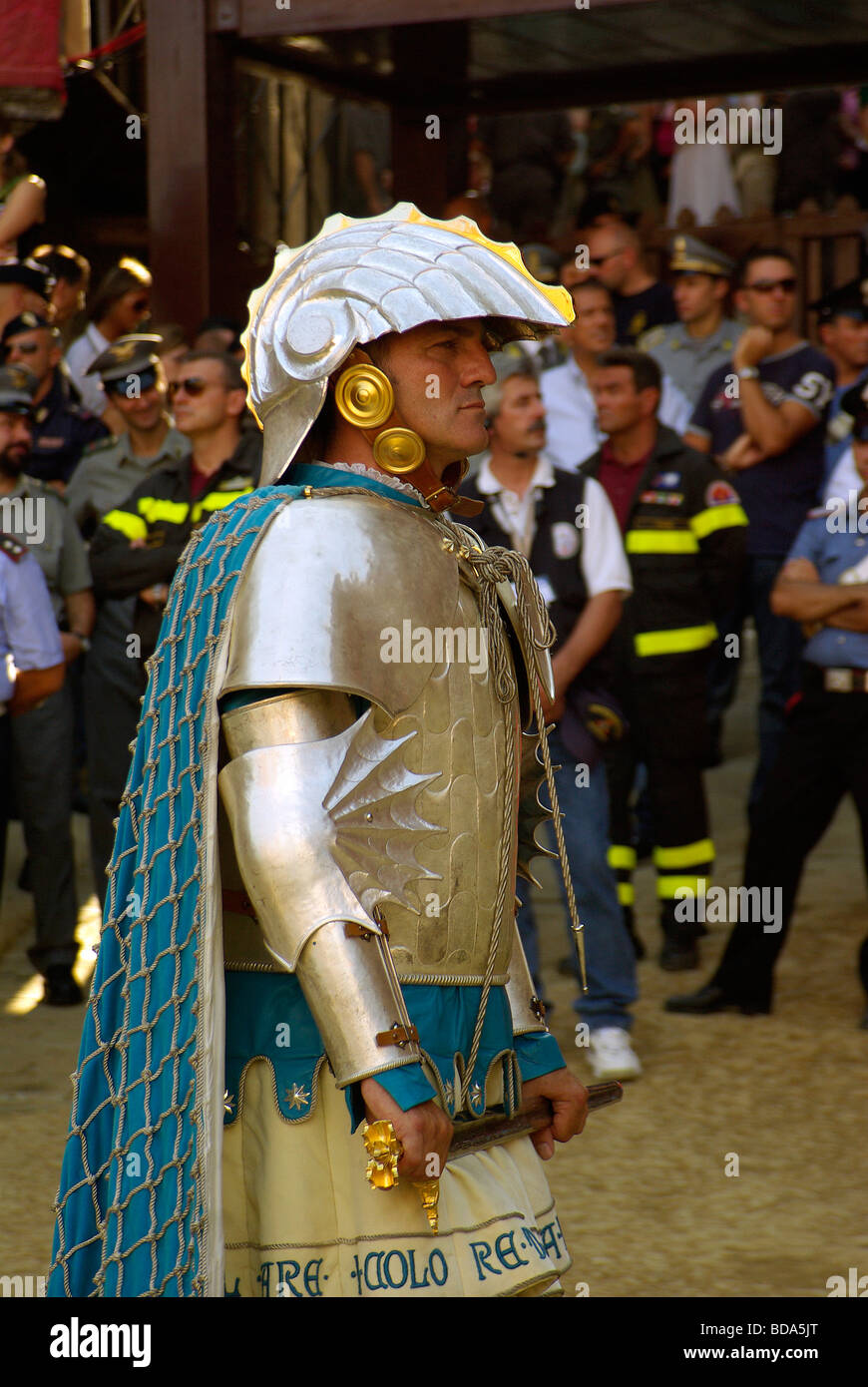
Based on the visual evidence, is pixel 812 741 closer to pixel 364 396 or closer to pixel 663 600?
pixel 663 600

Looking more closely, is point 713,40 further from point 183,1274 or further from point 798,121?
point 183,1274

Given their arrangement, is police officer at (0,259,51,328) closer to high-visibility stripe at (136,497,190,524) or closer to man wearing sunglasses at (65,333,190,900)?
man wearing sunglasses at (65,333,190,900)

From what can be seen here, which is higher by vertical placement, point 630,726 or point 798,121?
point 798,121

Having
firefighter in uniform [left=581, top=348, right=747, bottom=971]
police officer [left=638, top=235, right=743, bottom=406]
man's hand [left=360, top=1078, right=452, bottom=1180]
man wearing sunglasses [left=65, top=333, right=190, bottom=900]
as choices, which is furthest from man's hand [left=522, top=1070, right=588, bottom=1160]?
police officer [left=638, top=235, right=743, bottom=406]

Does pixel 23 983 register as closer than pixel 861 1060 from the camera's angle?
No

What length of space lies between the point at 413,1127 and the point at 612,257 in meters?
6.79

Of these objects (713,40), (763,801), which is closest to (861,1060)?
(763,801)

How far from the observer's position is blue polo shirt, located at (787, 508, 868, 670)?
5.65m

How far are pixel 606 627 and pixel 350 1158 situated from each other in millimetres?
3224

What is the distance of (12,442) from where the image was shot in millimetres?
5836

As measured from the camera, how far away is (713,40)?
7559 millimetres

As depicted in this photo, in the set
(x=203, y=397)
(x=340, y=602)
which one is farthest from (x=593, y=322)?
(x=340, y=602)
